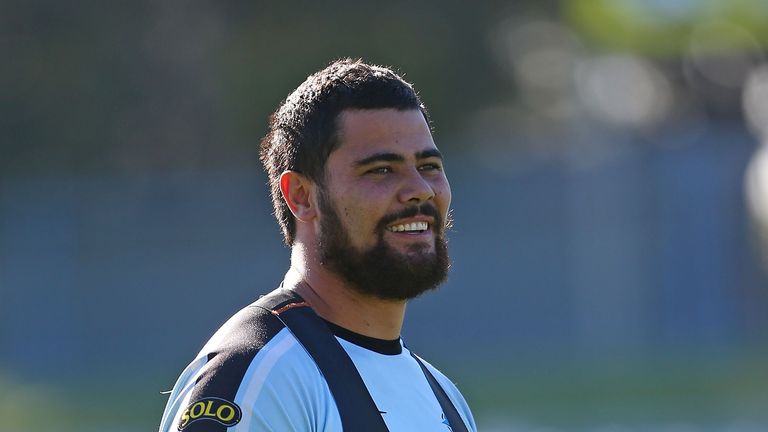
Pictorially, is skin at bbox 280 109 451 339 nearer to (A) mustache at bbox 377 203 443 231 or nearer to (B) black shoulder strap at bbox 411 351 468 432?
(A) mustache at bbox 377 203 443 231

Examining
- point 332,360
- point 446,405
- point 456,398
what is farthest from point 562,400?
point 332,360

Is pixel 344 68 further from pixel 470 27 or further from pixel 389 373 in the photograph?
pixel 470 27

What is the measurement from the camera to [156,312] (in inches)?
958

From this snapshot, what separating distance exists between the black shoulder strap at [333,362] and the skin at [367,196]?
110mm

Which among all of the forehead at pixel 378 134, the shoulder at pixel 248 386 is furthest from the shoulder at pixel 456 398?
the shoulder at pixel 248 386

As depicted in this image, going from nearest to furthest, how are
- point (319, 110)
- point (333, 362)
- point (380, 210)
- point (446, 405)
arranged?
1. point (333, 362)
2. point (380, 210)
3. point (319, 110)
4. point (446, 405)

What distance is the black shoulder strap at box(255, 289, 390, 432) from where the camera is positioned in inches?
139

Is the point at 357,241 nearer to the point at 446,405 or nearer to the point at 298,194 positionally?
the point at 298,194

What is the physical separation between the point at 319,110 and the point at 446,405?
89cm

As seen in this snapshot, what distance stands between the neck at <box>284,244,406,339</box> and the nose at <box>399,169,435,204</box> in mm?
279

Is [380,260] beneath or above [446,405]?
above

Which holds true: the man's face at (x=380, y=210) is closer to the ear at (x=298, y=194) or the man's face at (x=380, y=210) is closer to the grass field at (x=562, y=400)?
the ear at (x=298, y=194)

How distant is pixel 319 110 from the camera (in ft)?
12.8

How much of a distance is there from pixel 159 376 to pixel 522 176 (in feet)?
22.0
